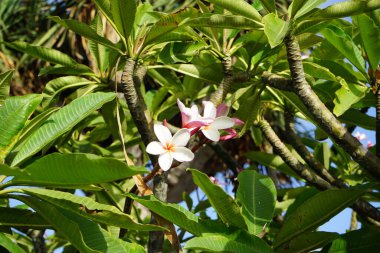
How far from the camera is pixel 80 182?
0.84 metres

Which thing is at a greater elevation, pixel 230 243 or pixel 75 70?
pixel 75 70

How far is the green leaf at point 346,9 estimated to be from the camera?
42.0 inches

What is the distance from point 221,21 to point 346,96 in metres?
0.31

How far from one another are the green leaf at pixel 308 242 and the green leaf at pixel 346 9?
40 cm

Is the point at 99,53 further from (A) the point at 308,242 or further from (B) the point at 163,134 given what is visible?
(A) the point at 308,242

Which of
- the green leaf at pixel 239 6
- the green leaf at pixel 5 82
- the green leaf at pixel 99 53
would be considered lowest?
the green leaf at pixel 5 82

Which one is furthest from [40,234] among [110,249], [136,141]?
[110,249]

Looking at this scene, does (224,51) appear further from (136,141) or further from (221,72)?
(136,141)

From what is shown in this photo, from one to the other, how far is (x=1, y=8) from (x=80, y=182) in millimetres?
4945

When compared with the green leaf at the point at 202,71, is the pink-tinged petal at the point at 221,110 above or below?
below

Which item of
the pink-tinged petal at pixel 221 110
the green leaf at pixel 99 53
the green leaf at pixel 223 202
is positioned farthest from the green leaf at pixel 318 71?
the green leaf at pixel 99 53

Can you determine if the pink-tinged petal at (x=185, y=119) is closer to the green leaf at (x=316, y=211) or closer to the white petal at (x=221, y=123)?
the white petal at (x=221, y=123)

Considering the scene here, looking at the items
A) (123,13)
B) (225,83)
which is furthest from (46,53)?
(225,83)

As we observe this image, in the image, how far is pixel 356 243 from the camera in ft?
3.66
